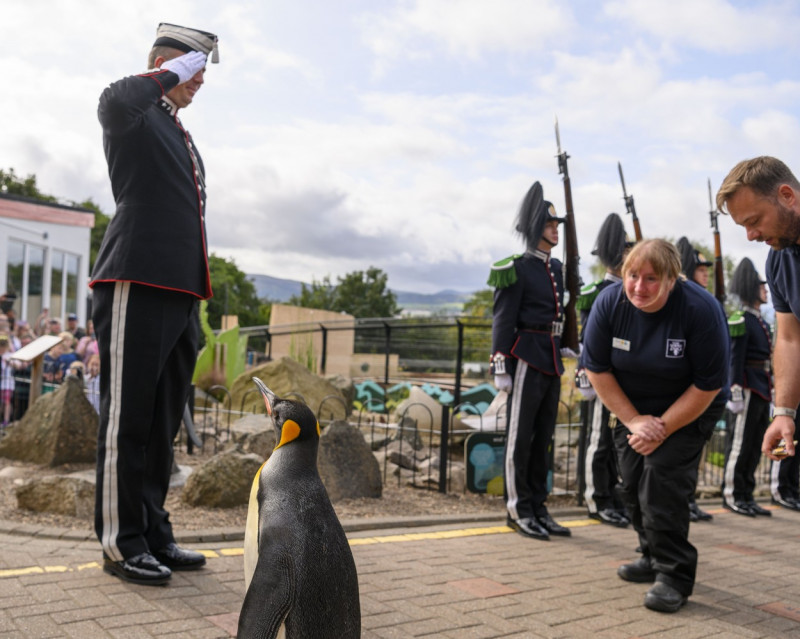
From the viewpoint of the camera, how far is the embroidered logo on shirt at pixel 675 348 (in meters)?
4.12

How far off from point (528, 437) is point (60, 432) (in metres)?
3.96

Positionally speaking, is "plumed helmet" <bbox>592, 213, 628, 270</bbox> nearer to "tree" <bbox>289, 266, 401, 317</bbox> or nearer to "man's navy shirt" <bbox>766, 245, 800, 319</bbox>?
"man's navy shirt" <bbox>766, 245, 800, 319</bbox>

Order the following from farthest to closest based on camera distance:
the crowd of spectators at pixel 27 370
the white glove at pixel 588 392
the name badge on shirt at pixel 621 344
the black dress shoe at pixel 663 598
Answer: the crowd of spectators at pixel 27 370
the white glove at pixel 588 392
the name badge on shirt at pixel 621 344
the black dress shoe at pixel 663 598

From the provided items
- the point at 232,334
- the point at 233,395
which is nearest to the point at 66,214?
the point at 232,334

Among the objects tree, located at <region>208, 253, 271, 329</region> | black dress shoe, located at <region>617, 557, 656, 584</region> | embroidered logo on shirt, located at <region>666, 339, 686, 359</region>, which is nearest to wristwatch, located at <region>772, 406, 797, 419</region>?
embroidered logo on shirt, located at <region>666, 339, 686, 359</region>

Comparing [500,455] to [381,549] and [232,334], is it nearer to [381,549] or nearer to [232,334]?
[381,549]

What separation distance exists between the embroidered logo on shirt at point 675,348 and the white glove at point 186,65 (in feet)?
9.05

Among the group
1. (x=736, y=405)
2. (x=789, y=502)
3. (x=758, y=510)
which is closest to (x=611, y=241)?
(x=736, y=405)

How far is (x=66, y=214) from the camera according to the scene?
26844 millimetres

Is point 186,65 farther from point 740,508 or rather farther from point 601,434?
point 740,508

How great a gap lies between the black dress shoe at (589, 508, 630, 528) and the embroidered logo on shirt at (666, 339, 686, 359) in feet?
8.32

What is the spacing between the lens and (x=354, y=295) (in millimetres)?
52438

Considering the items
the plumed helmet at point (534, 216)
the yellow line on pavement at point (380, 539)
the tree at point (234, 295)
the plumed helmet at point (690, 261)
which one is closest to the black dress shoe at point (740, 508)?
the yellow line on pavement at point (380, 539)

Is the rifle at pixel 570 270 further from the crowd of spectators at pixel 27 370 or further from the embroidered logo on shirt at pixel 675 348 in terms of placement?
the crowd of spectators at pixel 27 370
